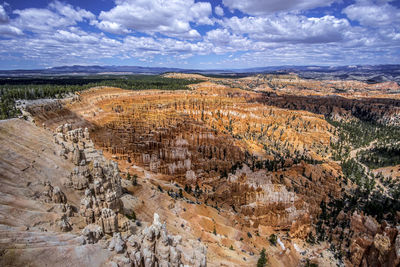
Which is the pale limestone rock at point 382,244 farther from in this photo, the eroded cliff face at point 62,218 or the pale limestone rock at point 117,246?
the pale limestone rock at point 117,246

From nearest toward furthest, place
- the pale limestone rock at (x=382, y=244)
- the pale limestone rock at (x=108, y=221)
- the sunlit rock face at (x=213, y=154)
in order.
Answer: the pale limestone rock at (x=108, y=221) → the pale limestone rock at (x=382, y=244) → the sunlit rock face at (x=213, y=154)

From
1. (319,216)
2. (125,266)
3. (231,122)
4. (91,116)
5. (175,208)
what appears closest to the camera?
(125,266)

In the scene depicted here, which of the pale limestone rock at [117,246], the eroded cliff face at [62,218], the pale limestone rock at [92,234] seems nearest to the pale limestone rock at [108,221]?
the eroded cliff face at [62,218]

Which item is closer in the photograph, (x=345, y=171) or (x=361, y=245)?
(x=361, y=245)

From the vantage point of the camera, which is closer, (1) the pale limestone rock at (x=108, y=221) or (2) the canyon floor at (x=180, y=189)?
(2) the canyon floor at (x=180, y=189)

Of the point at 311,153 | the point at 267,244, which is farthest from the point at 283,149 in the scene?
the point at 267,244

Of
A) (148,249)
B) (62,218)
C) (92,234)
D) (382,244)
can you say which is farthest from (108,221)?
(382,244)

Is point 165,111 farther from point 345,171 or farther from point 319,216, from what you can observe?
point 345,171

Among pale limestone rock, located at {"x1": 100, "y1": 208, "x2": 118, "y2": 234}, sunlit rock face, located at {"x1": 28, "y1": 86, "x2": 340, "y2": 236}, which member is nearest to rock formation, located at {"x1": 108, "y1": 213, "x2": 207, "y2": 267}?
pale limestone rock, located at {"x1": 100, "y1": 208, "x2": 118, "y2": 234}

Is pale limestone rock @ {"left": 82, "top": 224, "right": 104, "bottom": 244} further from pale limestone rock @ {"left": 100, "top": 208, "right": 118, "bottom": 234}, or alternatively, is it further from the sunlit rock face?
the sunlit rock face
